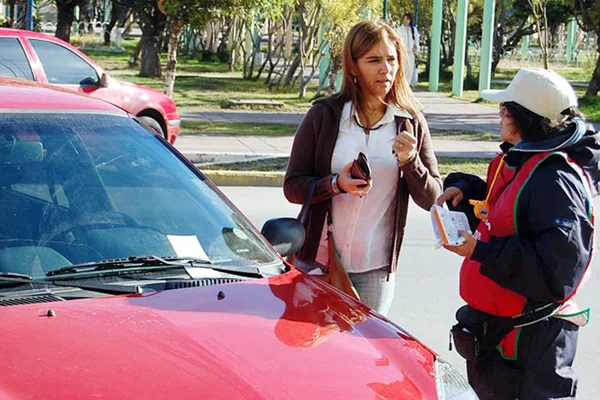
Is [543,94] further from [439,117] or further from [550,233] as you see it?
[439,117]

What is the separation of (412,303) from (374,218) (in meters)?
3.17

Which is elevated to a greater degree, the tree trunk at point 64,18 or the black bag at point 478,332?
the tree trunk at point 64,18

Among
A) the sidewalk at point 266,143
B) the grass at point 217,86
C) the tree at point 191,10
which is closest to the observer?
the sidewalk at point 266,143

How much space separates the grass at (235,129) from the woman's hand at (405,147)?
12.5 m

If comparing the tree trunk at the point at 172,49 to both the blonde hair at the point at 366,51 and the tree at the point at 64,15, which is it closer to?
the tree at the point at 64,15

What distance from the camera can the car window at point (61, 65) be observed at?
12.6 m

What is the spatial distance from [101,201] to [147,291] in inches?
22.2

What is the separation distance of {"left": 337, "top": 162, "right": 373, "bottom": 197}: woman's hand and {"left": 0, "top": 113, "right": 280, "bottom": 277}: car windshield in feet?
1.57

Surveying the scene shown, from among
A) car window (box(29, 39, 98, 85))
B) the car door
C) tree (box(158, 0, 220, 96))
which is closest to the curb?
the car door

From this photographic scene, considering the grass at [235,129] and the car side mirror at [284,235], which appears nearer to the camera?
the car side mirror at [284,235]

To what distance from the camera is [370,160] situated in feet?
15.0

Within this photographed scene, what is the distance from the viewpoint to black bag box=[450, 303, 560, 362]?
3992mm

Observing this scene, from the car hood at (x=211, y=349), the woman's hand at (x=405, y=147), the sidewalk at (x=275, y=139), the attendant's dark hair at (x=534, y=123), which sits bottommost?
the sidewalk at (x=275, y=139)

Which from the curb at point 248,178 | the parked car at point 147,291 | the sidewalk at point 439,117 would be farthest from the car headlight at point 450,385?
the sidewalk at point 439,117
